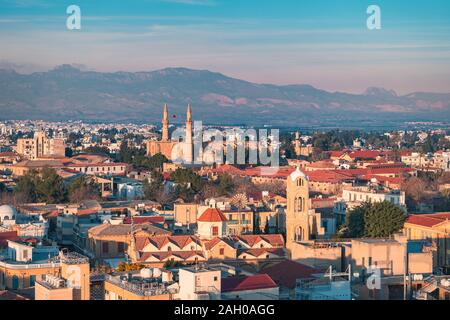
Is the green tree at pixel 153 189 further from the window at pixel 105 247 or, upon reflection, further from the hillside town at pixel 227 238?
the window at pixel 105 247

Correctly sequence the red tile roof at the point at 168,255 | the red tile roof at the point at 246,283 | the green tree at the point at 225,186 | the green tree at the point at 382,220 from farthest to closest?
1. the green tree at the point at 225,186
2. the green tree at the point at 382,220
3. the red tile roof at the point at 168,255
4. the red tile roof at the point at 246,283

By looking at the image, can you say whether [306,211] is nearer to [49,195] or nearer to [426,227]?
[426,227]

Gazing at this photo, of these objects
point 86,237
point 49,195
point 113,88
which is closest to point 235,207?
point 86,237

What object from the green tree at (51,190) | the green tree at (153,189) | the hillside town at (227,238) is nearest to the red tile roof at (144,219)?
the hillside town at (227,238)

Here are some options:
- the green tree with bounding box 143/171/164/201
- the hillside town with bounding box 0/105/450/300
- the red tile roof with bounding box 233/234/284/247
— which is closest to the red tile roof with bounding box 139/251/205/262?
the hillside town with bounding box 0/105/450/300

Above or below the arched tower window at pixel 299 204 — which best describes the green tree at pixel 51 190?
below

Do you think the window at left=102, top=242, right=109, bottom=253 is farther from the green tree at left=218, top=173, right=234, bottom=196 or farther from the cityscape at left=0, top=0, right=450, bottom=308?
the green tree at left=218, top=173, right=234, bottom=196

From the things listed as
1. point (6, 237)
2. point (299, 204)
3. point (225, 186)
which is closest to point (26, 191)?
point (225, 186)
